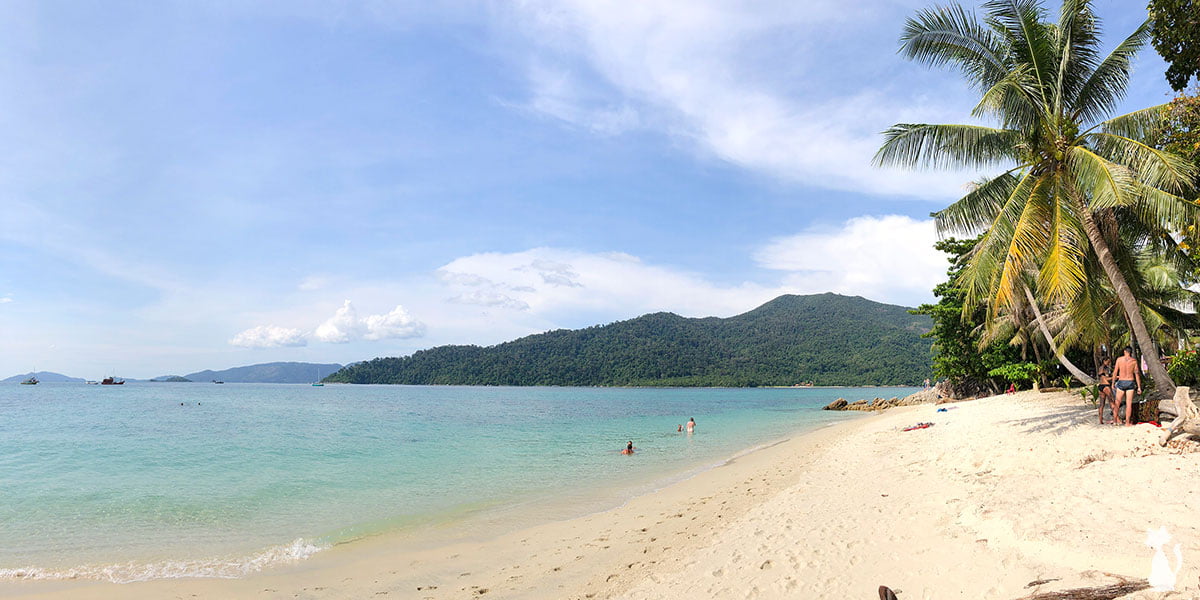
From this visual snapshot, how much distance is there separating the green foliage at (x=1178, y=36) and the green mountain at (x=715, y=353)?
4455 inches

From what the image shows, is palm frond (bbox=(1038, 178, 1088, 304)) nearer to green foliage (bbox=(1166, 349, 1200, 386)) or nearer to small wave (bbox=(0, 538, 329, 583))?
green foliage (bbox=(1166, 349, 1200, 386))

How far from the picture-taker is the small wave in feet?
23.1

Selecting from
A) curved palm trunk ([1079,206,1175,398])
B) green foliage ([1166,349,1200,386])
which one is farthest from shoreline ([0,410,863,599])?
green foliage ([1166,349,1200,386])

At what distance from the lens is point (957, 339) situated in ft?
95.6

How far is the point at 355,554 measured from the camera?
7938mm

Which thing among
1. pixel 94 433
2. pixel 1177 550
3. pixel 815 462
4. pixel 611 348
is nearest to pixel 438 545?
pixel 1177 550

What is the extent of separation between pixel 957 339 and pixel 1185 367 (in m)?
18.7

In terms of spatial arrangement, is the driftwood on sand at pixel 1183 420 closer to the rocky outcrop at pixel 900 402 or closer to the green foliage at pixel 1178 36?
the green foliage at pixel 1178 36

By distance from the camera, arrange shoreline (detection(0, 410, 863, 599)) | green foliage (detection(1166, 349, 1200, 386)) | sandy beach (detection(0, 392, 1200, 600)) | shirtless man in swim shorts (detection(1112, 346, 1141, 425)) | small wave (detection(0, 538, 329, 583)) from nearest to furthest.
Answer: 1. sandy beach (detection(0, 392, 1200, 600))
2. shoreline (detection(0, 410, 863, 599))
3. small wave (detection(0, 538, 329, 583))
4. shirtless man in swim shorts (detection(1112, 346, 1141, 425))
5. green foliage (detection(1166, 349, 1200, 386))

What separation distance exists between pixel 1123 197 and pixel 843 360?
421 ft

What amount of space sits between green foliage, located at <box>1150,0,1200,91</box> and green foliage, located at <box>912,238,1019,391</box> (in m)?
18.1

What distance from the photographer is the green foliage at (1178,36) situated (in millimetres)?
8508

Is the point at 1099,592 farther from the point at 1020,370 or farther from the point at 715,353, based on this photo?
the point at 715,353

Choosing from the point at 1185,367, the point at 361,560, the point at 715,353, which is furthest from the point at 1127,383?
the point at 715,353
